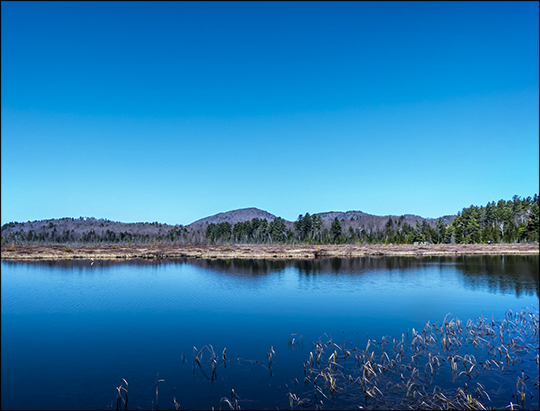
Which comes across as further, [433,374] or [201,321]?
[201,321]

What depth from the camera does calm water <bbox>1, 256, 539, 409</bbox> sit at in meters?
11.1

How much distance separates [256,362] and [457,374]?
23.1ft

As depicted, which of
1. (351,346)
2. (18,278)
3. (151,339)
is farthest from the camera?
(18,278)

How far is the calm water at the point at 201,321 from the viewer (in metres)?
11.1

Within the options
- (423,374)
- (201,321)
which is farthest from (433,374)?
(201,321)

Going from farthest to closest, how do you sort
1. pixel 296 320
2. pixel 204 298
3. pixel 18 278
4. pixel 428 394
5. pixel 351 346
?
pixel 18 278 → pixel 204 298 → pixel 296 320 → pixel 351 346 → pixel 428 394

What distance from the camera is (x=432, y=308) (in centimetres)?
2162

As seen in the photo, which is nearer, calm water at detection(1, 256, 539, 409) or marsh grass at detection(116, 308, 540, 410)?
marsh grass at detection(116, 308, 540, 410)

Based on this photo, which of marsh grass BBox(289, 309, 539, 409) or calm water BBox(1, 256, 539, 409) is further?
calm water BBox(1, 256, 539, 409)

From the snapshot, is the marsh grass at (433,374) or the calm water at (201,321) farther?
the calm water at (201,321)

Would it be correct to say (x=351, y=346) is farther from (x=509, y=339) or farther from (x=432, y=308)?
(x=432, y=308)

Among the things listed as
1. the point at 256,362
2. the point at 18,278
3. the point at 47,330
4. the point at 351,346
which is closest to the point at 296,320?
the point at 351,346

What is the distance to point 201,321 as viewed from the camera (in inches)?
768

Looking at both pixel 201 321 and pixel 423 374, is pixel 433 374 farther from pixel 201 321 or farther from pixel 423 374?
pixel 201 321
